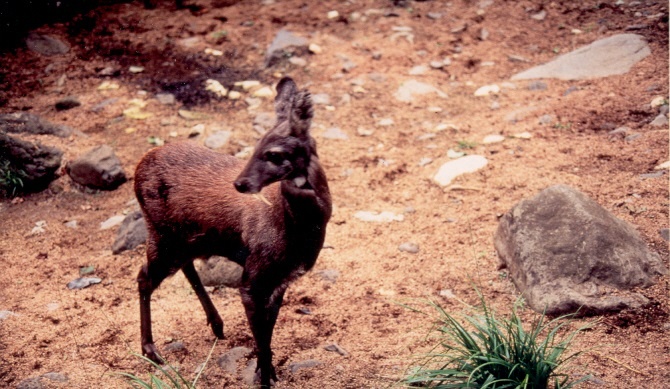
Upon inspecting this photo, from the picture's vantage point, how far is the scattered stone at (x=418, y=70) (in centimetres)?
807

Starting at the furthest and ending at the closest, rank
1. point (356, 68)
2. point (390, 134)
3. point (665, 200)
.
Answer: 1. point (356, 68)
2. point (390, 134)
3. point (665, 200)

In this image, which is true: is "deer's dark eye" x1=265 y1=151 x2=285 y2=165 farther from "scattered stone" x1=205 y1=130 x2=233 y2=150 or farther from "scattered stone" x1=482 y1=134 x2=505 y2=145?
"scattered stone" x1=482 y1=134 x2=505 y2=145

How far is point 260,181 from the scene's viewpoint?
3145 mm

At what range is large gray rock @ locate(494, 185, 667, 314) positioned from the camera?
4070 millimetres

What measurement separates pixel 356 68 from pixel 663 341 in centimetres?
540

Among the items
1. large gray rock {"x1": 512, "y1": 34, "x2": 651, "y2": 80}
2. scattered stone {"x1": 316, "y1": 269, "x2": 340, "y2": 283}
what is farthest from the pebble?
large gray rock {"x1": 512, "y1": 34, "x2": 651, "y2": 80}

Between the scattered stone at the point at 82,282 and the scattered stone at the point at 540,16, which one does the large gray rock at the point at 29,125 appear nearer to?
the scattered stone at the point at 82,282

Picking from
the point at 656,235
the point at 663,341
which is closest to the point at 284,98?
the point at 663,341

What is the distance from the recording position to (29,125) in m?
6.62

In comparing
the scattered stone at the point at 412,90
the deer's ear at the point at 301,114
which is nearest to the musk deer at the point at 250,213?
the deer's ear at the point at 301,114

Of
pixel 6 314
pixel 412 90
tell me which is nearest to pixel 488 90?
pixel 412 90

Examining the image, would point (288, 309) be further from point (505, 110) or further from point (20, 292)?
point (505, 110)

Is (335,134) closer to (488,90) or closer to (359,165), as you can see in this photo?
(359,165)

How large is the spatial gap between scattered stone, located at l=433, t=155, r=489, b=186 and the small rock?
2939 mm
